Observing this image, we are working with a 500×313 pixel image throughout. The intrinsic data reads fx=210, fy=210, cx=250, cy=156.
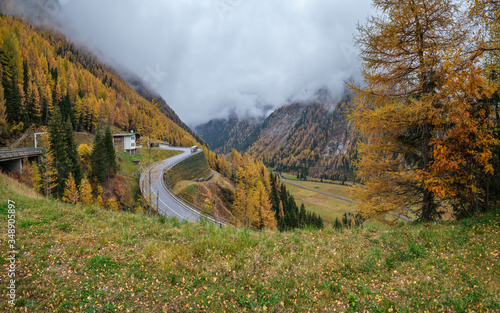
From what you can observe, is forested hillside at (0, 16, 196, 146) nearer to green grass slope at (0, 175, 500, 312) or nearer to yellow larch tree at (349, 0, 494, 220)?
green grass slope at (0, 175, 500, 312)

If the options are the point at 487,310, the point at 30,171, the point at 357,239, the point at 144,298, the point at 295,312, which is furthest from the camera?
the point at 30,171

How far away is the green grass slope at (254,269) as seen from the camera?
457cm

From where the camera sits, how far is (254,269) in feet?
19.6

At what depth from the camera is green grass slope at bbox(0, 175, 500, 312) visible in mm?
4566

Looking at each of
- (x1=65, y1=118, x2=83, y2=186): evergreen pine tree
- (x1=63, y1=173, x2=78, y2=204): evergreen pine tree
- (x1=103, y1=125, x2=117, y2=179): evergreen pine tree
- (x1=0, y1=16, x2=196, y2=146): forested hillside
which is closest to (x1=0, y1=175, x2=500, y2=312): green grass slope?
(x1=63, y1=173, x2=78, y2=204): evergreen pine tree

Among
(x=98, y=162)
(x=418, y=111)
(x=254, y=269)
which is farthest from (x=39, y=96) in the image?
(x=418, y=111)

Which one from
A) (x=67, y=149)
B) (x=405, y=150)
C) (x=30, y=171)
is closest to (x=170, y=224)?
(x=405, y=150)

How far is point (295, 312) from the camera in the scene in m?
4.38

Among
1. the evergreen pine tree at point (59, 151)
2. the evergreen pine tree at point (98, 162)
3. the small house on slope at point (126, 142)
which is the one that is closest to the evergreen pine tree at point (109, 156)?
the evergreen pine tree at point (98, 162)

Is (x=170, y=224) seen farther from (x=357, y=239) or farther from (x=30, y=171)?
(x=30, y=171)

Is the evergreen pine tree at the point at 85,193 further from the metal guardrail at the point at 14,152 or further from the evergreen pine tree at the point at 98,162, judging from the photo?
the metal guardrail at the point at 14,152

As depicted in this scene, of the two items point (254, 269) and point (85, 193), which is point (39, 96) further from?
point (254, 269)

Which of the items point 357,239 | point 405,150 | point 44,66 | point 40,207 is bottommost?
point 357,239

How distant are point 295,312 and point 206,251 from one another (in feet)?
11.2
